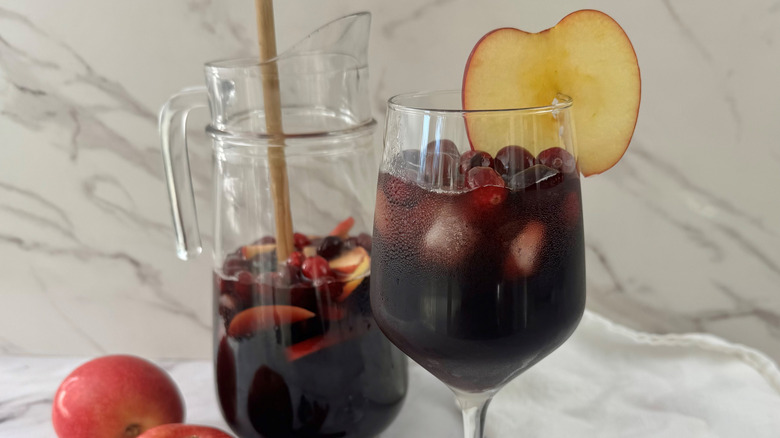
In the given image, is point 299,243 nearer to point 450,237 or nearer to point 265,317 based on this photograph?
point 265,317

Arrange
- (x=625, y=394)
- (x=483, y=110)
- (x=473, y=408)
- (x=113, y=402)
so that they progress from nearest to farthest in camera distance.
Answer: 1. (x=483, y=110)
2. (x=473, y=408)
3. (x=113, y=402)
4. (x=625, y=394)

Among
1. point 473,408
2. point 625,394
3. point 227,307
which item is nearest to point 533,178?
point 473,408

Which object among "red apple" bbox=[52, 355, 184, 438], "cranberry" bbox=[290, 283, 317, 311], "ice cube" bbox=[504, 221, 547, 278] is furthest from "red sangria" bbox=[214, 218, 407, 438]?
"ice cube" bbox=[504, 221, 547, 278]

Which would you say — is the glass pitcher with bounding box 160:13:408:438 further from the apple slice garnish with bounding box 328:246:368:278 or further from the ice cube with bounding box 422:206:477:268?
the ice cube with bounding box 422:206:477:268

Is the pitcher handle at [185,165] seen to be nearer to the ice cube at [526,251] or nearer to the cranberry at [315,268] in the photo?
the cranberry at [315,268]

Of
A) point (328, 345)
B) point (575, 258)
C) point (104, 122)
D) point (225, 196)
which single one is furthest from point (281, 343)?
point (104, 122)

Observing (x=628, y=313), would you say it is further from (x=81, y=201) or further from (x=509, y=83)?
(x=81, y=201)

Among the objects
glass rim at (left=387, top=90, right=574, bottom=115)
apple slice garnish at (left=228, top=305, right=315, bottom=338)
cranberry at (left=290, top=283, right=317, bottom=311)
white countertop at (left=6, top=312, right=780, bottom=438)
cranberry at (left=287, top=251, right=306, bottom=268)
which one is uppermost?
glass rim at (left=387, top=90, right=574, bottom=115)
